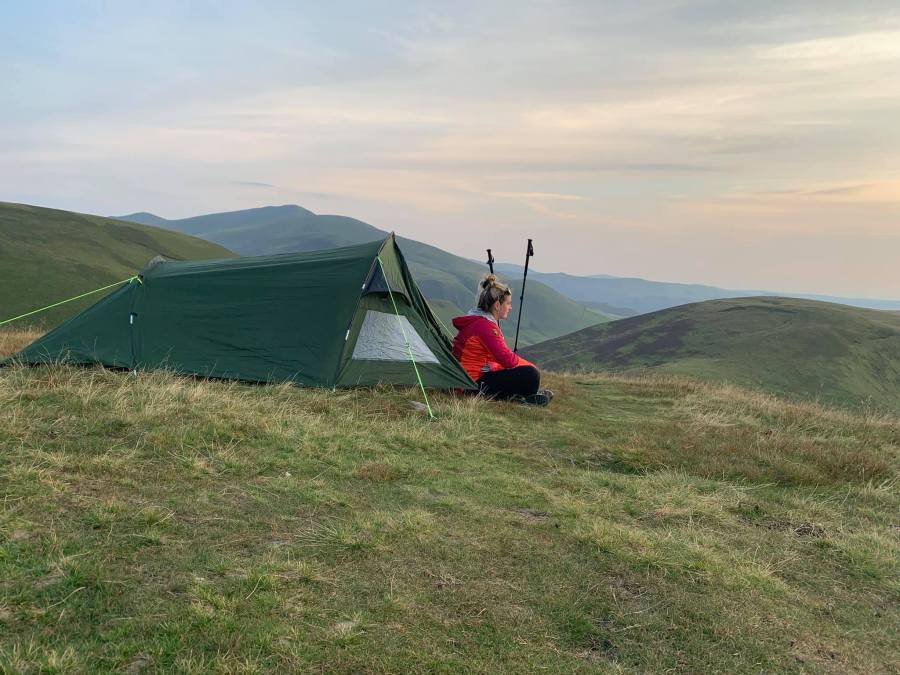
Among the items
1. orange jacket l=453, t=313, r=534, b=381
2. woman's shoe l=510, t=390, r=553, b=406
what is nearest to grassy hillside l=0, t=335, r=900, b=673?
woman's shoe l=510, t=390, r=553, b=406

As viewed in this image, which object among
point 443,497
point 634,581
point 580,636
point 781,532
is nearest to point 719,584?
point 634,581

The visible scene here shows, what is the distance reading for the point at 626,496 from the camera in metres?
6.54

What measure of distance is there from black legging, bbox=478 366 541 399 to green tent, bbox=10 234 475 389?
325 mm

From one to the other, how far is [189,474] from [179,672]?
2.99 metres

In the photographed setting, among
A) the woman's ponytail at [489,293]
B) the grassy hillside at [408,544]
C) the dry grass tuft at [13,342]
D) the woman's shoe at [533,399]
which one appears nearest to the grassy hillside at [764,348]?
the woman's shoe at [533,399]

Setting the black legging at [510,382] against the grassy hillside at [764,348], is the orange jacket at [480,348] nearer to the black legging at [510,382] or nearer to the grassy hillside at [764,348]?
the black legging at [510,382]

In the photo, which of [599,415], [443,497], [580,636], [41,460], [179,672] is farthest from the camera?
[599,415]

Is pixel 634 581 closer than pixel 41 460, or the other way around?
pixel 634 581

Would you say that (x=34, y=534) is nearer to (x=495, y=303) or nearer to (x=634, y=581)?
(x=634, y=581)

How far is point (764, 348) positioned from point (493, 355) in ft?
258

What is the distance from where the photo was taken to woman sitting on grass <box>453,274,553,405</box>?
34.3 feet

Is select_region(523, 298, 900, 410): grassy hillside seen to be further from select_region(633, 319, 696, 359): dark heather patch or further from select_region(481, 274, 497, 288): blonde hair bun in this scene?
select_region(481, 274, 497, 288): blonde hair bun

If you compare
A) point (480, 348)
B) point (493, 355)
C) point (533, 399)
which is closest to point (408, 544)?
point (493, 355)

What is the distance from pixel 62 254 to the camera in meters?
76.1
